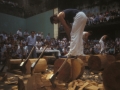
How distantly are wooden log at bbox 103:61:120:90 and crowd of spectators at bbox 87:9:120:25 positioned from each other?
13.7 m

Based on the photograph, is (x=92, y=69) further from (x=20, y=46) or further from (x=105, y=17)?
(x=105, y=17)

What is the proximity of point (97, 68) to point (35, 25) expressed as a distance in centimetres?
1467

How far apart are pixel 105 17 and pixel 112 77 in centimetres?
1461

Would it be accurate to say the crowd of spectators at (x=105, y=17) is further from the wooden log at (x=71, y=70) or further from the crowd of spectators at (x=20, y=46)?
the wooden log at (x=71, y=70)

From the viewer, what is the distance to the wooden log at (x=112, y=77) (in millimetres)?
2537

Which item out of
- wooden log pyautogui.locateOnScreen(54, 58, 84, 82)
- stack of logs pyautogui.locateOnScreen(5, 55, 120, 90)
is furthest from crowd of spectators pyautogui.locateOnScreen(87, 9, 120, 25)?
wooden log pyautogui.locateOnScreen(54, 58, 84, 82)

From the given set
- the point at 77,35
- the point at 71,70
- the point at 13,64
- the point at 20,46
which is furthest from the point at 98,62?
the point at 20,46

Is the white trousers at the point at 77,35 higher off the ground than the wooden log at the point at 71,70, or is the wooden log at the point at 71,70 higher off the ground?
the white trousers at the point at 77,35

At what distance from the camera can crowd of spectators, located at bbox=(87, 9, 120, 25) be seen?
15.5m

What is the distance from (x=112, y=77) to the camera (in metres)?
2.59

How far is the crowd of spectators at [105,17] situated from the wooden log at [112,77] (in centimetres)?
1365

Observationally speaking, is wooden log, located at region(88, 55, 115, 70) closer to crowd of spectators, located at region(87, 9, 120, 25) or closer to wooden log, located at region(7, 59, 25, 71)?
wooden log, located at region(7, 59, 25, 71)

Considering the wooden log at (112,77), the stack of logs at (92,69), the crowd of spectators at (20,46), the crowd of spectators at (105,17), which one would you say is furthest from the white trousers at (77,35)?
the crowd of spectators at (105,17)

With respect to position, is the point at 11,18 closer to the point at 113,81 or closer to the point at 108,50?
the point at 108,50
